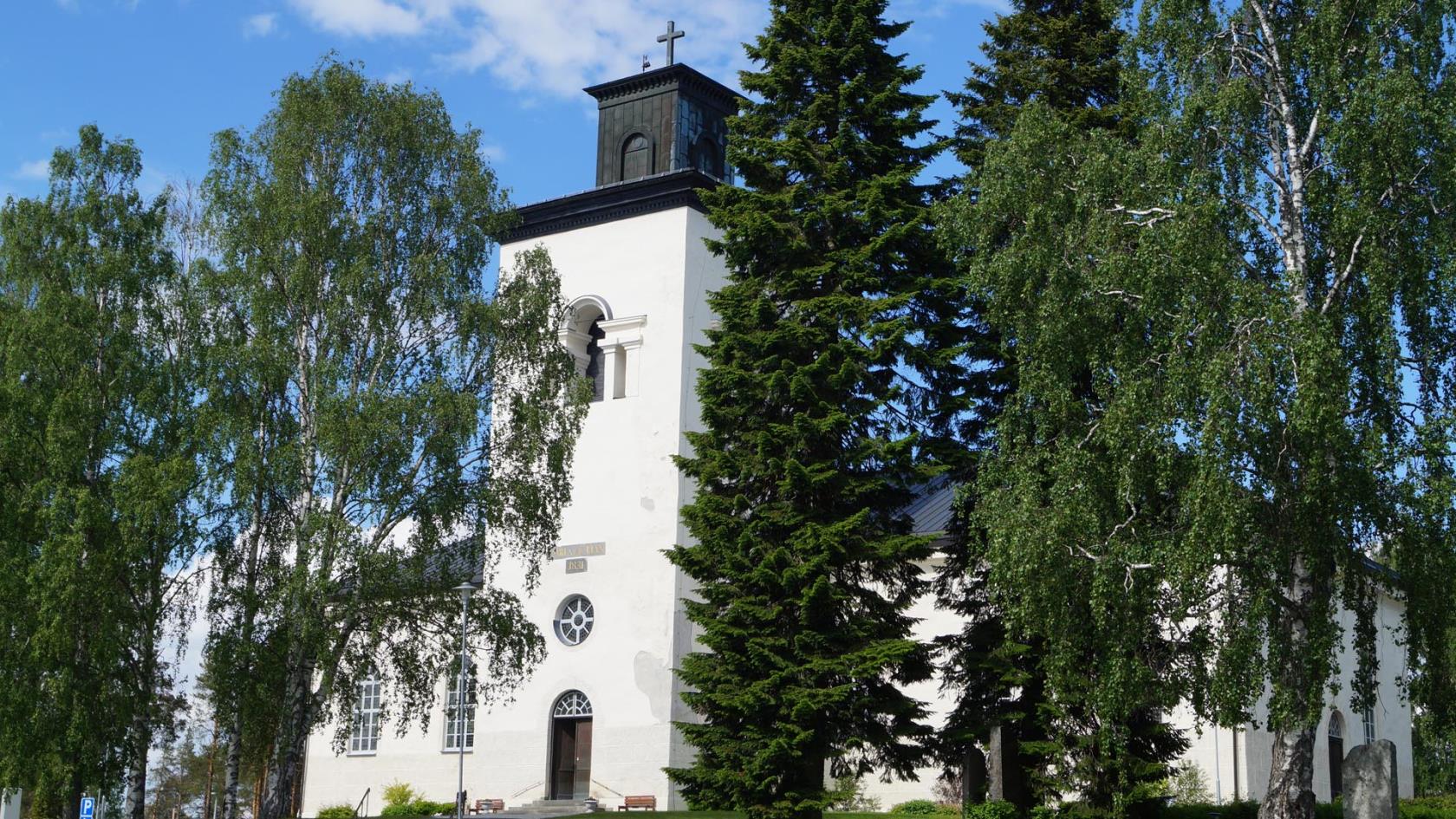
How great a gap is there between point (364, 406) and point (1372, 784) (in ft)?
50.3

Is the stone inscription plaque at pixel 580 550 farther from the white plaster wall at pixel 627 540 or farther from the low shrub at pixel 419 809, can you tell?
the low shrub at pixel 419 809

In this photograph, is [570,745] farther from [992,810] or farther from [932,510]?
[992,810]

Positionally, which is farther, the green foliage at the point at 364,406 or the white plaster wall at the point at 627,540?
the white plaster wall at the point at 627,540

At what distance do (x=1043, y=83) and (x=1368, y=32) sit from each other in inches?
224

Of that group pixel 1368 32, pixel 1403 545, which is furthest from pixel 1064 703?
pixel 1368 32

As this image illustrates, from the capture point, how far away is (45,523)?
81.1 ft

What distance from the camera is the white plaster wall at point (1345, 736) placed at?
30672mm

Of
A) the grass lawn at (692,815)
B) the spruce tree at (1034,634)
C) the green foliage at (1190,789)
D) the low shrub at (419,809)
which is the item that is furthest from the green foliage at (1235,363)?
the low shrub at (419,809)

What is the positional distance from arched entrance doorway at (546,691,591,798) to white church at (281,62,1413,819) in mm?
40

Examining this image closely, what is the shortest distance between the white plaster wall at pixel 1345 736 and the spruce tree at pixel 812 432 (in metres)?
5.12

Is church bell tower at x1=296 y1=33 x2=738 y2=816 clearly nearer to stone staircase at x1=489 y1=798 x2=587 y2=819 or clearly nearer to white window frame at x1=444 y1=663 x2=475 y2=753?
stone staircase at x1=489 y1=798 x2=587 y2=819

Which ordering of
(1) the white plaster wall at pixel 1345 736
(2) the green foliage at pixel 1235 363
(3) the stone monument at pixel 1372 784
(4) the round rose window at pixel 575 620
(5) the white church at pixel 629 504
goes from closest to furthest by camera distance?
(2) the green foliage at pixel 1235 363 < (3) the stone monument at pixel 1372 784 < (1) the white plaster wall at pixel 1345 736 < (5) the white church at pixel 629 504 < (4) the round rose window at pixel 575 620

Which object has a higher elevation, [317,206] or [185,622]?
[317,206]

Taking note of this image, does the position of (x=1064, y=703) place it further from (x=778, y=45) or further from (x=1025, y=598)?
(x=778, y=45)
